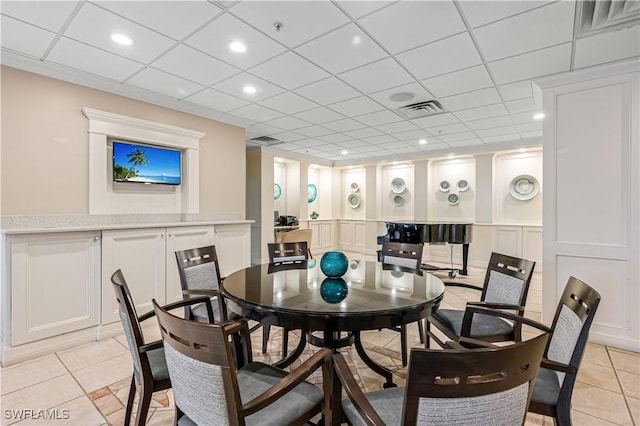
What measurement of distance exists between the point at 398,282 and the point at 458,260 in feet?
18.9

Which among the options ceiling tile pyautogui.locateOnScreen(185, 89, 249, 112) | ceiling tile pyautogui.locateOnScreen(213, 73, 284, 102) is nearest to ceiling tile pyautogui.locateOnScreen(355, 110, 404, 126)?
ceiling tile pyautogui.locateOnScreen(213, 73, 284, 102)

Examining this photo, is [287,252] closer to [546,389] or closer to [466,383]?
[546,389]

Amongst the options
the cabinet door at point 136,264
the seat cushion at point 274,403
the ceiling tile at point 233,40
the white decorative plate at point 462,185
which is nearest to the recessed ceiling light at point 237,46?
the ceiling tile at point 233,40

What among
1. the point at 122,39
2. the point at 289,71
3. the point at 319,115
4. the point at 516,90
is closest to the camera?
the point at 122,39

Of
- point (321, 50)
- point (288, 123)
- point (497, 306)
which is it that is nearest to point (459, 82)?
point (321, 50)

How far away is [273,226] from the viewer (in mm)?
6988

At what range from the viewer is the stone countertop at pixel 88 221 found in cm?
271

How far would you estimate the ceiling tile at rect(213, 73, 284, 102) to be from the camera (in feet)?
10.5

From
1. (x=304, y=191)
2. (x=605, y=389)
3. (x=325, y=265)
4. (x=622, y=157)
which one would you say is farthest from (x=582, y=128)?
(x=304, y=191)

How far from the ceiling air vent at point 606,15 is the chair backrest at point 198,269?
3.28 m

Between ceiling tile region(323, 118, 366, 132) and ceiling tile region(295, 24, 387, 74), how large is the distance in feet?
5.69

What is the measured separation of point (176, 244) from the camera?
11.9 ft

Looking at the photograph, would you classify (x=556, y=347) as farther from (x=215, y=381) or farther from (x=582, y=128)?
(x=582, y=128)
